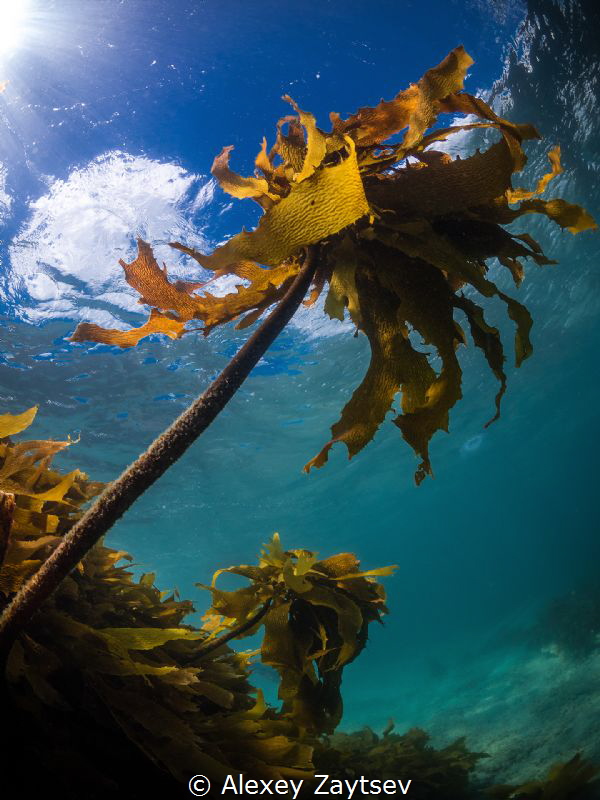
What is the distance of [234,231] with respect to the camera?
9258 mm

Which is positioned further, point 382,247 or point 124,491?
point 382,247

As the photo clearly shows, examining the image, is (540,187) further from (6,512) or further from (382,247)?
(6,512)

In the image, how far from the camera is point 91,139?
283 inches

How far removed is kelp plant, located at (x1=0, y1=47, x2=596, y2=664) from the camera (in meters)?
0.99

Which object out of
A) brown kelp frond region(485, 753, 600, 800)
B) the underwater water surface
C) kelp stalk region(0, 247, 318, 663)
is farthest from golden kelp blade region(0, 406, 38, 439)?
brown kelp frond region(485, 753, 600, 800)

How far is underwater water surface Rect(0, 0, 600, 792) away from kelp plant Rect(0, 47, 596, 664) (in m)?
1.16

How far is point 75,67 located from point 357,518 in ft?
138

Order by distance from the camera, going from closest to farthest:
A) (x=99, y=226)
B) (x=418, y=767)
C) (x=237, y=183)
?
(x=237, y=183) < (x=418, y=767) < (x=99, y=226)

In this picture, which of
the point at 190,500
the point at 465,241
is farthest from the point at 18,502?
the point at 190,500

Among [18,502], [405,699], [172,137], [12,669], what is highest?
[172,137]

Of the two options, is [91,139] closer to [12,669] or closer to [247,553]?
[12,669]

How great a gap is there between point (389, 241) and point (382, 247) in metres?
0.06

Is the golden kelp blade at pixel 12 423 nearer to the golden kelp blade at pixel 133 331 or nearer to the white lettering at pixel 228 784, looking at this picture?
the golden kelp blade at pixel 133 331

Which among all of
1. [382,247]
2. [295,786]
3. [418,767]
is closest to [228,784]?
[295,786]
